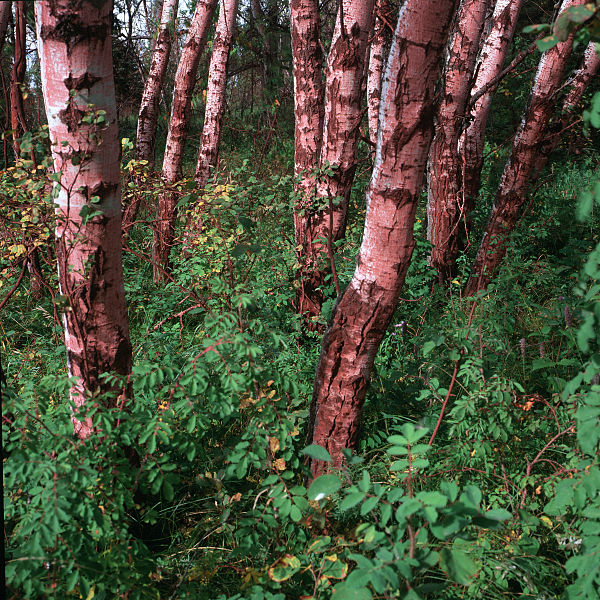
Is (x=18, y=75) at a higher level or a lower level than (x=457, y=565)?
higher

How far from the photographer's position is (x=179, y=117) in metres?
5.54

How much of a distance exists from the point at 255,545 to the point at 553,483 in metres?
1.24

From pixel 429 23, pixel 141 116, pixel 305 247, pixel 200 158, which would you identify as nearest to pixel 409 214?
pixel 429 23

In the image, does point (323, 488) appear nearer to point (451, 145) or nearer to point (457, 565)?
point (457, 565)

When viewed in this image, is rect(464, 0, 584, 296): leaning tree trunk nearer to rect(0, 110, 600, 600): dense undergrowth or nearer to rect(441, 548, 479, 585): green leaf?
rect(0, 110, 600, 600): dense undergrowth

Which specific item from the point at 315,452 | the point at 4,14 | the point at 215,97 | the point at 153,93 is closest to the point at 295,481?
the point at 315,452

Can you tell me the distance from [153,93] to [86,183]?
4.53 m

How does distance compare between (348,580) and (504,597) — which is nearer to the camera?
(348,580)

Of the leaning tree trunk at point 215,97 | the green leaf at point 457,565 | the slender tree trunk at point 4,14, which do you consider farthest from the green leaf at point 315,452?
the leaning tree trunk at point 215,97

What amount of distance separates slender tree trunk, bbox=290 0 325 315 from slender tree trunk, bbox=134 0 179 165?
2317mm

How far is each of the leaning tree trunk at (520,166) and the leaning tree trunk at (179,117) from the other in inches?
117

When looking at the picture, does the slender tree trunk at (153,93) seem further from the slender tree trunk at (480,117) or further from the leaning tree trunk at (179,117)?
the slender tree trunk at (480,117)

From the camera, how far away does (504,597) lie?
195 cm

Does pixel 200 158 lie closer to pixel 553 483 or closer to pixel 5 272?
pixel 5 272
